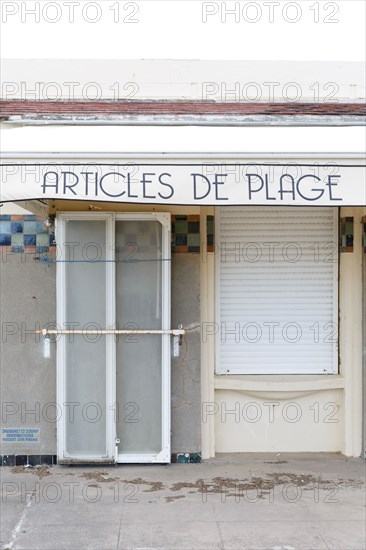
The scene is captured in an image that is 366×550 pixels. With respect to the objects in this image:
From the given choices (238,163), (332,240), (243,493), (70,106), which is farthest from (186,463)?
(70,106)

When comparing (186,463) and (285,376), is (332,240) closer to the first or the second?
(285,376)

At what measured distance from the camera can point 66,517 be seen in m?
6.15

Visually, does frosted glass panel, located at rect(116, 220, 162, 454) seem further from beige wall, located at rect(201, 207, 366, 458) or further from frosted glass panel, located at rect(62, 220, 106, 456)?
beige wall, located at rect(201, 207, 366, 458)

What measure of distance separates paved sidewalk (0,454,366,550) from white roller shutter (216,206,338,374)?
3.96ft

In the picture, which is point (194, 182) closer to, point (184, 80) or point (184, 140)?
point (184, 140)

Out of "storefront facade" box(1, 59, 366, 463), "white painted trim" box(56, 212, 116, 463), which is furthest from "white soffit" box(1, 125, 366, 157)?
"white painted trim" box(56, 212, 116, 463)

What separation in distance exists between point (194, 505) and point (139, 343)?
6.39ft

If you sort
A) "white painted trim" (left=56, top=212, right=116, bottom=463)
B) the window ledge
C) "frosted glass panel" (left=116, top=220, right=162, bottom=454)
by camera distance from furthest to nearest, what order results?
the window ledge → "frosted glass panel" (left=116, top=220, right=162, bottom=454) → "white painted trim" (left=56, top=212, right=116, bottom=463)

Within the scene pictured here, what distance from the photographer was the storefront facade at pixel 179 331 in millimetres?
7457

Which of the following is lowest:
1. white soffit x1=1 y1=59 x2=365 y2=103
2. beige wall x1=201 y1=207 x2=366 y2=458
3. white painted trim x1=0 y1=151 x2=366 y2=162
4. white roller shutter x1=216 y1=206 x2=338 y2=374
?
beige wall x1=201 y1=207 x2=366 y2=458

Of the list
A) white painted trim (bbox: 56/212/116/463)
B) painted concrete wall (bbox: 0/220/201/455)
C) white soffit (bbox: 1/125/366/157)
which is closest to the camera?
white soffit (bbox: 1/125/366/157)

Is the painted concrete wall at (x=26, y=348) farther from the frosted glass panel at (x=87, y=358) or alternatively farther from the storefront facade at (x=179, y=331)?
the frosted glass panel at (x=87, y=358)

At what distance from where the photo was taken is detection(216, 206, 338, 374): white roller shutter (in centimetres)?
802

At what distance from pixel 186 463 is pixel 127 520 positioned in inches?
67.7
